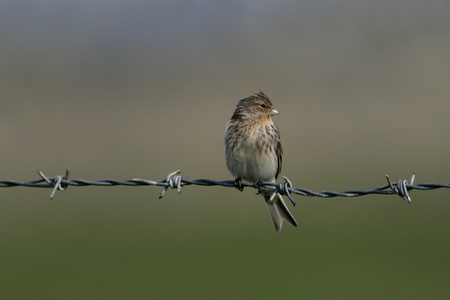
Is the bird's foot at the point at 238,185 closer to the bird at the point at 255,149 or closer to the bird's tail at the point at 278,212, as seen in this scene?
the bird at the point at 255,149

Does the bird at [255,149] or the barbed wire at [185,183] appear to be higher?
the bird at [255,149]

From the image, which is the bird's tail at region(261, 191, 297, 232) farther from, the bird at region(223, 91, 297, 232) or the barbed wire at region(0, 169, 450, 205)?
the barbed wire at region(0, 169, 450, 205)

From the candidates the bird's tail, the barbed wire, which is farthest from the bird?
the barbed wire

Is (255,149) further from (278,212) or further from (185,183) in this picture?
(185,183)

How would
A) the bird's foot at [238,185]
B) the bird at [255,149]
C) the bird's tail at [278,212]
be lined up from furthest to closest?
the bird at [255,149] → the bird's tail at [278,212] → the bird's foot at [238,185]

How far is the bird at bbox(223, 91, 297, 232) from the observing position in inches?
250

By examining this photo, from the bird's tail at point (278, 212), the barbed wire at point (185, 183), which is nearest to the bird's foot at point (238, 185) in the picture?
the bird's tail at point (278, 212)

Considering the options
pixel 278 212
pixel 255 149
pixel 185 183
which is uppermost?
pixel 255 149

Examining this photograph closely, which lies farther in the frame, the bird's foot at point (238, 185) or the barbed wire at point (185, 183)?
the bird's foot at point (238, 185)

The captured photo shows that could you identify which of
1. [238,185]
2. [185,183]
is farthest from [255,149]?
[185,183]

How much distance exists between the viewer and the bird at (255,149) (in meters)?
6.35

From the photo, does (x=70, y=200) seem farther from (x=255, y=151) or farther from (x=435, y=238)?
(x=255, y=151)

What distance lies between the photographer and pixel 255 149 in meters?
6.37

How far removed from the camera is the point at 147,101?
17453 millimetres
